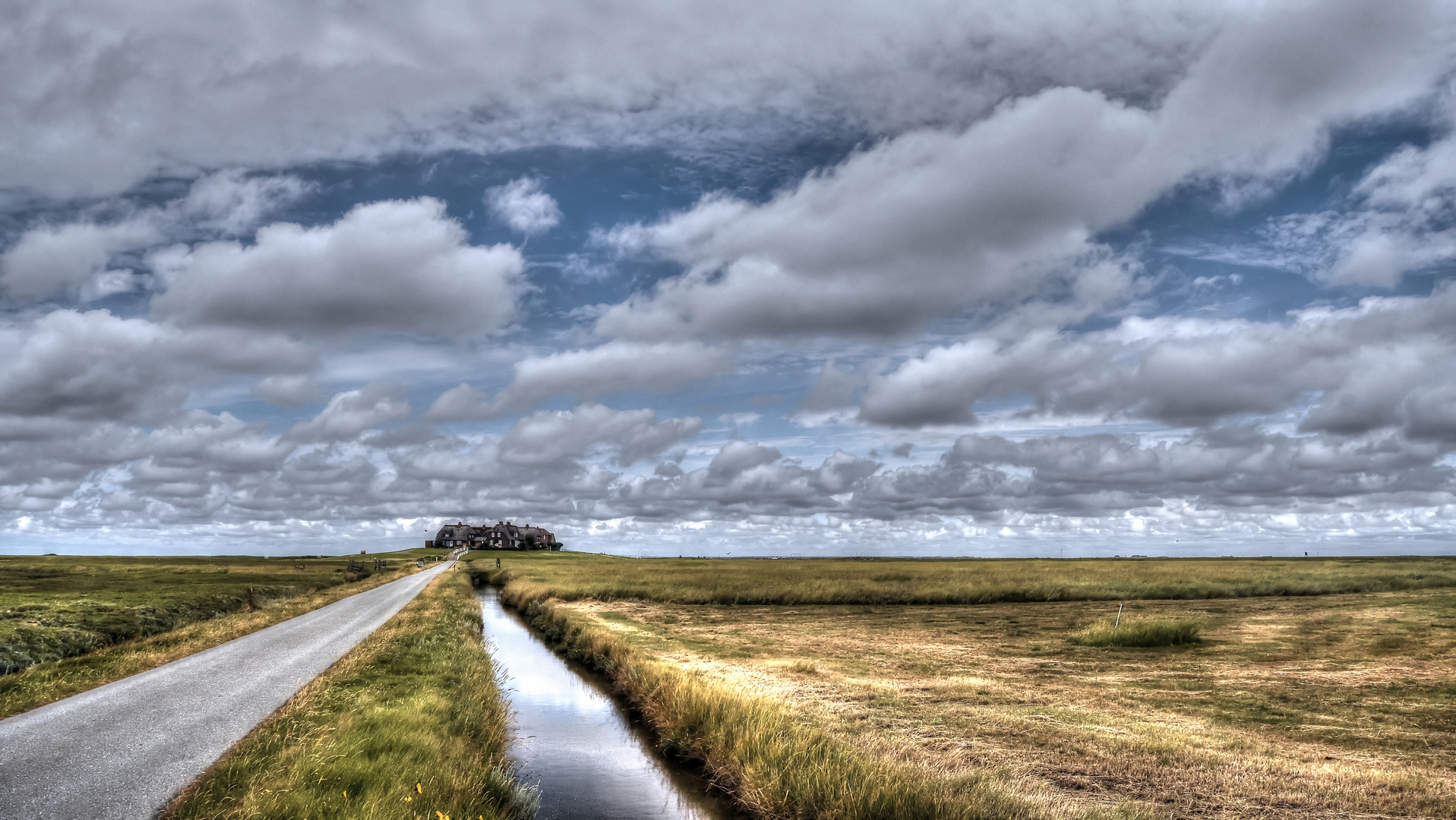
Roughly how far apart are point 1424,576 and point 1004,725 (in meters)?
87.0

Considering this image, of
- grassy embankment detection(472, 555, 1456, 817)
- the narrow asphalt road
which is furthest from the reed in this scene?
the narrow asphalt road

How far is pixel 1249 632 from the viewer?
118 feet

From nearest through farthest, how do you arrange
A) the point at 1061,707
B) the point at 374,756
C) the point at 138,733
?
the point at 374,756 → the point at 138,733 → the point at 1061,707

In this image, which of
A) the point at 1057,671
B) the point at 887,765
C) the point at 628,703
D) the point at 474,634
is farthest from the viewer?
the point at 474,634

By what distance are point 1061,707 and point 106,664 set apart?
2524 centimetres

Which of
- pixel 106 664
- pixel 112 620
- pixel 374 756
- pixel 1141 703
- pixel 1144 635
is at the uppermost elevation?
pixel 374 756

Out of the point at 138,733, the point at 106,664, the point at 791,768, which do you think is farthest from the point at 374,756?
the point at 106,664

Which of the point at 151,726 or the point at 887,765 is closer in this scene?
the point at 887,765

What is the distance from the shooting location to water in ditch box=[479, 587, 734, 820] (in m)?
13.7

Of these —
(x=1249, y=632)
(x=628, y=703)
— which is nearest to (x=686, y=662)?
(x=628, y=703)

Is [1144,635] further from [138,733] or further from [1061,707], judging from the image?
[138,733]

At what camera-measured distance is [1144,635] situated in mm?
31578

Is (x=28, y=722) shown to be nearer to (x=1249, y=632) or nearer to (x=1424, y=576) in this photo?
(x=1249, y=632)

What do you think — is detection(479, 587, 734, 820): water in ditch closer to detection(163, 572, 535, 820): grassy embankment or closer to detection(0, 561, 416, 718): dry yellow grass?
detection(163, 572, 535, 820): grassy embankment
